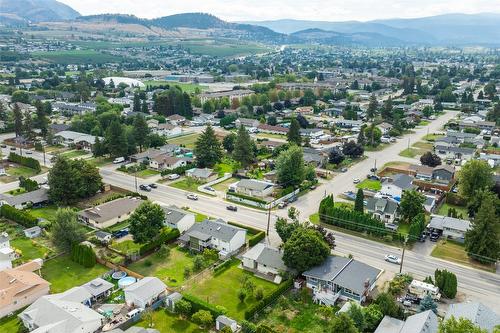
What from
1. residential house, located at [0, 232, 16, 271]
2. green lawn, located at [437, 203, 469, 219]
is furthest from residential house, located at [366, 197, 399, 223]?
residential house, located at [0, 232, 16, 271]

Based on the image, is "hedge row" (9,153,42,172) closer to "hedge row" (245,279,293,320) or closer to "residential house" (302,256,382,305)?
"hedge row" (245,279,293,320)

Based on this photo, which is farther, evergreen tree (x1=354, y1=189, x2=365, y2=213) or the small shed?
evergreen tree (x1=354, y1=189, x2=365, y2=213)

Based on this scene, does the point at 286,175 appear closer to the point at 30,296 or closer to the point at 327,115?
the point at 30,296

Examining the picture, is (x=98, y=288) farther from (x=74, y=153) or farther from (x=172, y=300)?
(x=74, y=153)

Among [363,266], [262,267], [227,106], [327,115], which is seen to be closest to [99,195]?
[262,267]

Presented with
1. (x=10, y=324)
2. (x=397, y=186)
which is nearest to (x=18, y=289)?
(x=10, y=324)

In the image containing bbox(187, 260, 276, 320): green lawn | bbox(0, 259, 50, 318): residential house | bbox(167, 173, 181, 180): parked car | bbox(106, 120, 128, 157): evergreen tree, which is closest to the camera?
bbox(0, 259, 50, 318): residential house

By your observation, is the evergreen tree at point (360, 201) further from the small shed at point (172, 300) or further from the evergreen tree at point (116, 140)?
the evergreen tree at point (116, 140)
